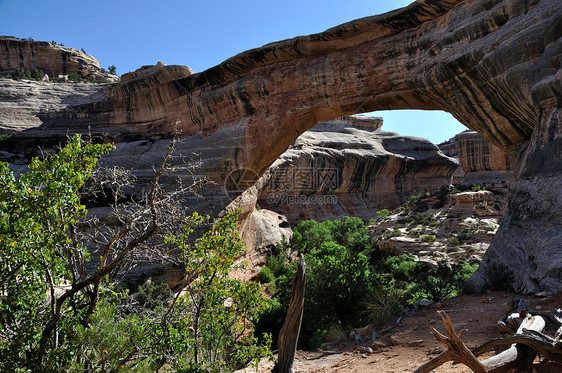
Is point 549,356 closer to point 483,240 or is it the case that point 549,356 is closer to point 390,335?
point 390,335

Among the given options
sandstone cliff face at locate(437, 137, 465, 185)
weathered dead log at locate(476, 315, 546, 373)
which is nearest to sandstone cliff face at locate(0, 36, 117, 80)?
weathered dead log at locate(476, 315, 546, 373)

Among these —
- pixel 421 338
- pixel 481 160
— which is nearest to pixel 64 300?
pixel 421 338

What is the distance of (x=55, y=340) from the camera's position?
3898 mm

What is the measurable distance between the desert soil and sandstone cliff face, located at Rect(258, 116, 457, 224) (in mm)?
17133

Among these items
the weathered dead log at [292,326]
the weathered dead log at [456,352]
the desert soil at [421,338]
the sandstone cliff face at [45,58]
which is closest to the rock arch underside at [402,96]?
the desert soil at [421,338]

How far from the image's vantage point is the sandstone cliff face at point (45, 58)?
2970 centimetres

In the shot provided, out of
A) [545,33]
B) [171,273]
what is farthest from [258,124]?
[545,33]

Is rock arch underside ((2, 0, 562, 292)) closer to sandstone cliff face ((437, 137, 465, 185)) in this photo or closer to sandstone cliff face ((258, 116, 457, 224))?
sandstone cliff face ((258, 116, 457, 224))

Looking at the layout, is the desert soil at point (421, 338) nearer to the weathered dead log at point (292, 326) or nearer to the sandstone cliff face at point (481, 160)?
the weathered dead log at point (292, 326)

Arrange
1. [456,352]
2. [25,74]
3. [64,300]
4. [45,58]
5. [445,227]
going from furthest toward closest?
[45,58], [25,74], [445,227], [64,300], [456,352]

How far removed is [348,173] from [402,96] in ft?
59.7

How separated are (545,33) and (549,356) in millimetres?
8204

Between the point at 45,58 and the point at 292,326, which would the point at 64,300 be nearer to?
the point at 292,326

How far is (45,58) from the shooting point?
31156 mm
